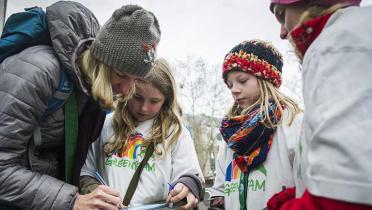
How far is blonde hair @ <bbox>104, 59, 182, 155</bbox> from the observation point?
229cm

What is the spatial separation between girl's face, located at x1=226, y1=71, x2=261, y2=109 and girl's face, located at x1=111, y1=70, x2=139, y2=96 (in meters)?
0.83

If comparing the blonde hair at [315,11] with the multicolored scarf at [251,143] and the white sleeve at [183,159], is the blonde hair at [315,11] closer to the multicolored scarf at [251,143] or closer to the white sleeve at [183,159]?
the multicolored scarf at [251,143]

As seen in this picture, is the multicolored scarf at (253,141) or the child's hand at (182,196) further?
the multicolored scarf at (253,141)

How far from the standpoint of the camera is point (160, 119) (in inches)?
96.7

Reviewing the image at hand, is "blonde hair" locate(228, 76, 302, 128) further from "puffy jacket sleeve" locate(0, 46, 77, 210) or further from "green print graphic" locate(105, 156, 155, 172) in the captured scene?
"puffy jacket sleeve" locate(0, 46, 77, 210)

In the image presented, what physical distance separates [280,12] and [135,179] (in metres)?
1.46

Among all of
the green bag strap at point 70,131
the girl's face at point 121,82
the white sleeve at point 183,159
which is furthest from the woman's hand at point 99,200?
the white sleeve at point 183,159

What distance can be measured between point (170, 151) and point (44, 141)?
91cm

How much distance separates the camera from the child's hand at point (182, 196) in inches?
77.9

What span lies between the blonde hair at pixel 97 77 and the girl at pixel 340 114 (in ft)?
3.64

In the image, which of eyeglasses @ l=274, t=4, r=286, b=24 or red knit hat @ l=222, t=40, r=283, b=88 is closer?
eyeglasses @ l=274, t=4, r=286, b=24

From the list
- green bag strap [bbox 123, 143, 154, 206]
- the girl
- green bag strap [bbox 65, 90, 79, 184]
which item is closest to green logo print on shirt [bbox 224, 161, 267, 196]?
green bag strap [bbox 123, 143, 154, 206]

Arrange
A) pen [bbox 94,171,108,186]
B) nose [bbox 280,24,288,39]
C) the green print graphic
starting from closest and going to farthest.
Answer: nose [bbox 280,24,288,39] < pen [bbox 94,171,108,186] < the green print graphic

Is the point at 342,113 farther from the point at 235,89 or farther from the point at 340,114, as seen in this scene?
the point at 235,89
